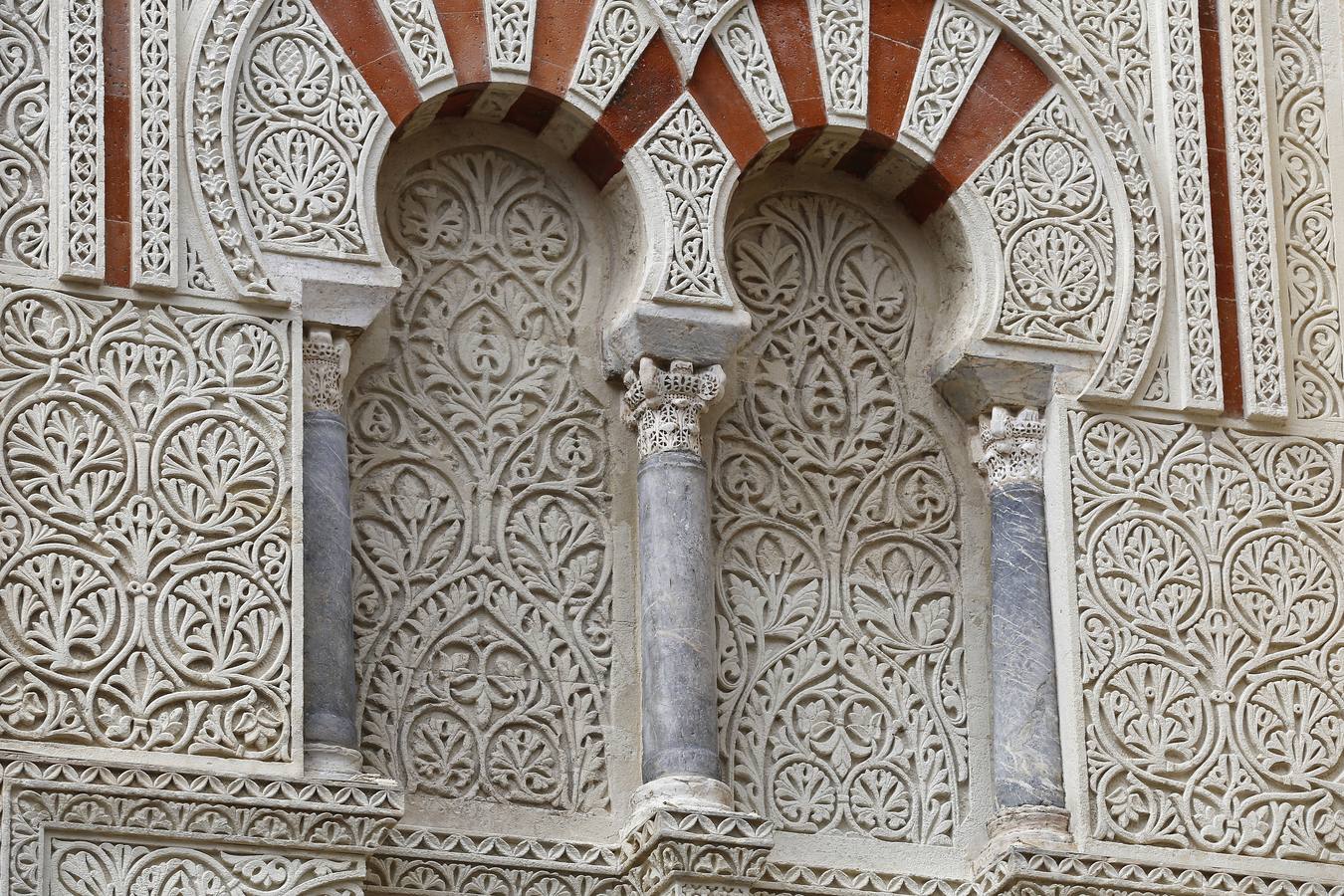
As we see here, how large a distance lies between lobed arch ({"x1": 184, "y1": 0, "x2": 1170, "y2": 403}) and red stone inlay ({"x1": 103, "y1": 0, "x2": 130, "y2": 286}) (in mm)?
188

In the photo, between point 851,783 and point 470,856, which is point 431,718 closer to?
point 470,856

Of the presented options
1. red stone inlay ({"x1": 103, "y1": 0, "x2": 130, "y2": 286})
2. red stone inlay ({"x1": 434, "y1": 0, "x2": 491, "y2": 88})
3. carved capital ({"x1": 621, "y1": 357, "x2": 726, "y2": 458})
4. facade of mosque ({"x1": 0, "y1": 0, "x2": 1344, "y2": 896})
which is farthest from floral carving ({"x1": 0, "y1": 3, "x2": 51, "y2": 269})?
carved capital ({"x1": 621, "y1": 357, "x2": 726, "y2": 458})

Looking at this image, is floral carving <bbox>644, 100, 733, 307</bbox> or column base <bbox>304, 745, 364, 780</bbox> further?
floral carving <bbox>644, 100, 733, 307</bbox>

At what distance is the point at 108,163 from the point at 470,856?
7.18 ft

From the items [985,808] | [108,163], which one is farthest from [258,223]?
[985,808]

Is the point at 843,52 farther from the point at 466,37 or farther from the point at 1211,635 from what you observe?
the point at 1211,635

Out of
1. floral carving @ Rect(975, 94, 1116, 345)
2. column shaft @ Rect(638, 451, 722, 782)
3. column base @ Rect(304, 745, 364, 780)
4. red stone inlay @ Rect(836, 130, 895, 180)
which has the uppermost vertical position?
red stone inlay @ Rect(836, 130, 895, 180)

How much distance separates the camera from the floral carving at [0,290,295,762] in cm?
922

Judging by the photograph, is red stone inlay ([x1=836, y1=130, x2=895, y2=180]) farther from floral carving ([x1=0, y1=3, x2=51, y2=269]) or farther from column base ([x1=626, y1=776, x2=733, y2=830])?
floral carving ([x1=0, y1=3, x2=51, y2=269])

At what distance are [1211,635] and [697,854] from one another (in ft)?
5.91

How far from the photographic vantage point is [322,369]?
989cm

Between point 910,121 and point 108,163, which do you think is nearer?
point 108,163

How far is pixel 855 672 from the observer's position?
34.0 feet

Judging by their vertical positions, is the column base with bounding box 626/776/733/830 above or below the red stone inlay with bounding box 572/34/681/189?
Answer: below
